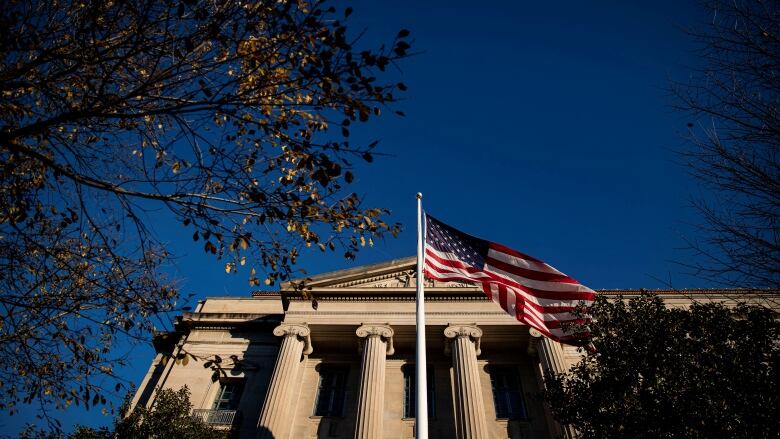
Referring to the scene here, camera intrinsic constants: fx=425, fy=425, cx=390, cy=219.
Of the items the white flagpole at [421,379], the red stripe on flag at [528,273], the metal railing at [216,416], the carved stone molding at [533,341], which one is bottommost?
the white flagpole at [421,379]

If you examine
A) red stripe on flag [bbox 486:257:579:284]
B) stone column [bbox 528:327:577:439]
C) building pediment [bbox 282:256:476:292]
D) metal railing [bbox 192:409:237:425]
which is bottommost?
metal railing [bbox 192:409:237:425]

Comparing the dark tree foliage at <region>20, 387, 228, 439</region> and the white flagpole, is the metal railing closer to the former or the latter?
the dark tree foliage at <region>20, 387, 228, 439</region>

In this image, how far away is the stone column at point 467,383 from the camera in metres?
14.4

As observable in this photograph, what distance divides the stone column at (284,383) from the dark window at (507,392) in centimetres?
826

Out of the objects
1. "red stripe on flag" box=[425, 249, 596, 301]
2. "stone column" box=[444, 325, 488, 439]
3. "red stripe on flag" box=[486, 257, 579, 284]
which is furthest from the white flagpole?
"stone column" box=[444, 325, 488, 439]

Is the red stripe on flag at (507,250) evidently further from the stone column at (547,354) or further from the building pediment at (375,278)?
the building pediment at (375,278)

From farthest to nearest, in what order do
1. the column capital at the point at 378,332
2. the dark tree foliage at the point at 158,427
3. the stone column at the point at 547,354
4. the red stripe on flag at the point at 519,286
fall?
1. the column capital at the point at 378,332
2. the stone column at the point at 547,354
3. the dark tree foliage at the point at 158,427
4. the red stripe on flag at the point at 519,286

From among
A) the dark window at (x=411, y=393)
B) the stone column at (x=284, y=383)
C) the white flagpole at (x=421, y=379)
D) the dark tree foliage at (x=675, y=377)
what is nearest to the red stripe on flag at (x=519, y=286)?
the white flagpole at (x=421, y=379)

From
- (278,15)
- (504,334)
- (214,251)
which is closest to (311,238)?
(214,251)

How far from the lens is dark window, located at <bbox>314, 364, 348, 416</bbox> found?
58.1ft

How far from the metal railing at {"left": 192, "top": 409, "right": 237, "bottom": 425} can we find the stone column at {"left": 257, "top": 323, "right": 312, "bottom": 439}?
2276 millimetres

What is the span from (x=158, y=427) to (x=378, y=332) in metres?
8.52

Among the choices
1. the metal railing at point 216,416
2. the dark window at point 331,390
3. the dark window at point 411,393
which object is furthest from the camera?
the dark window at point 331,390

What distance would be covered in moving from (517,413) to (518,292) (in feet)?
31.8
